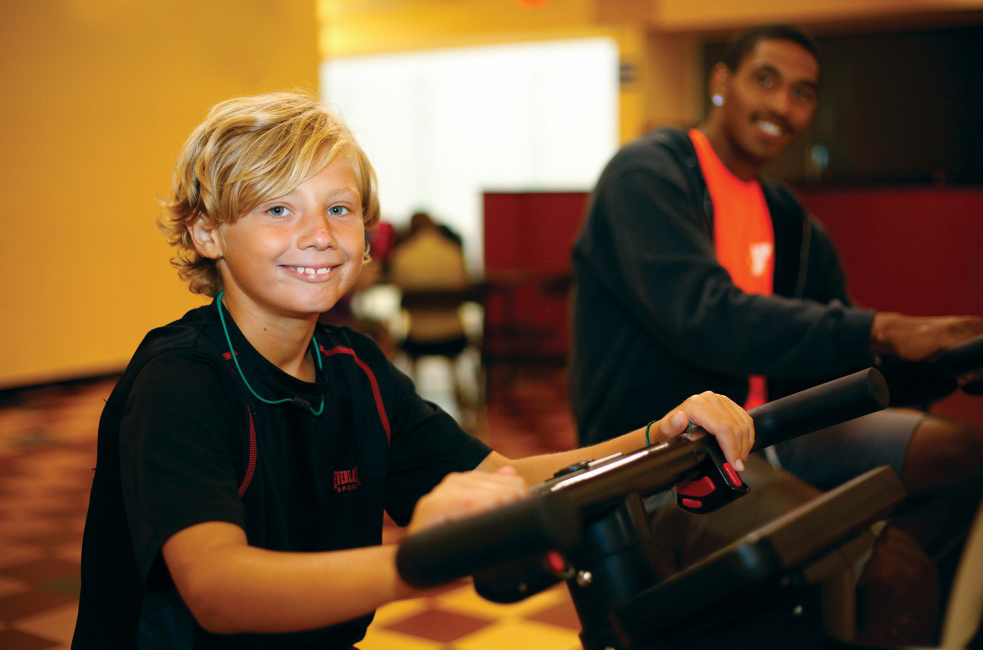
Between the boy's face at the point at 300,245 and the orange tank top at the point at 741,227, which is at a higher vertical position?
the boy's face at the point at 300,245

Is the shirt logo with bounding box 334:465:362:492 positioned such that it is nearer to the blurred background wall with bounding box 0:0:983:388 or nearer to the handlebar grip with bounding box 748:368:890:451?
the handlebar grip with bounding box 748:368:890:451

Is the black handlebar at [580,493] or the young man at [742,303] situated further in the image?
the young man at [742,303]

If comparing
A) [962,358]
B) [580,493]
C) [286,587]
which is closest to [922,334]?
[962,358]

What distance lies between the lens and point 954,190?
573 cm

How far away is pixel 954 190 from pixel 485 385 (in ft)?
9.62

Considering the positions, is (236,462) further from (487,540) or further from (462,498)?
(487,540)

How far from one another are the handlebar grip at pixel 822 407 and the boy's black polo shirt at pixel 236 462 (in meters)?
0.40

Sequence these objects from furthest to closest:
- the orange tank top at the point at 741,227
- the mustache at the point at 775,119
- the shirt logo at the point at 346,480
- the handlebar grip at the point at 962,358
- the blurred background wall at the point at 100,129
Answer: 1. the blurred background wall at the point at 100,129
2. the mustache at the point at 775,119
3. the orange tank top at the point at 741,227
4. the handlebar grip at the point at 962,358
5. the shirt logo at the point at 346,480

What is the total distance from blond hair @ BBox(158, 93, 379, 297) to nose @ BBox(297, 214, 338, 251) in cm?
5

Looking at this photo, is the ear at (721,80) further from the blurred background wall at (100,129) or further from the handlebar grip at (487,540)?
the blurred background wall at (100,129)

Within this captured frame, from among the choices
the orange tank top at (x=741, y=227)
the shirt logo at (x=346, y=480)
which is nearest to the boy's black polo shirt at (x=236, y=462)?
the shirt logo at (x=346, y=480)

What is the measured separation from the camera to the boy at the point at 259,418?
3.18 ft

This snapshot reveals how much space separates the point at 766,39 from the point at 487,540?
176 cm

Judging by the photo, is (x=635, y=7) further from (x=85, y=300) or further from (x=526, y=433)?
(x=85, y=300)
